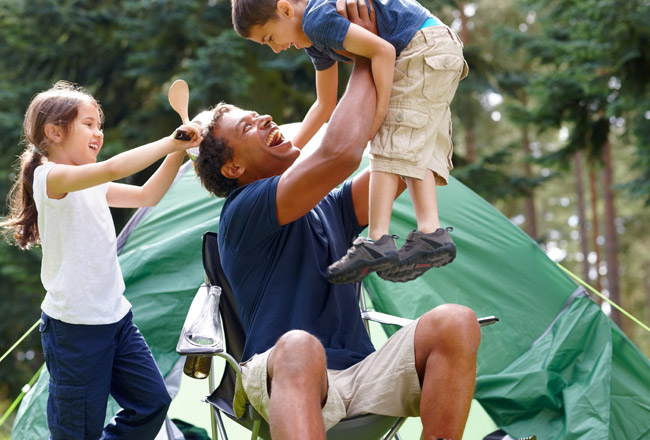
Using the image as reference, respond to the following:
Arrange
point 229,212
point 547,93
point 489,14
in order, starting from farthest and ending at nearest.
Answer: point 489,14, point 547,93, point 229,212

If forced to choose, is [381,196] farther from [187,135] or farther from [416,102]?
[187,135]

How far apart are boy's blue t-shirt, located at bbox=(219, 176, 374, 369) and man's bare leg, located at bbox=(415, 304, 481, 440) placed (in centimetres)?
31

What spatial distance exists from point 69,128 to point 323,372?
40.8 inches

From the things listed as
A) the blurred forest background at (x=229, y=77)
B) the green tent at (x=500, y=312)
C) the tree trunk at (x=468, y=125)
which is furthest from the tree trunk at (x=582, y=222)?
the green tent at (x=500, y=312)

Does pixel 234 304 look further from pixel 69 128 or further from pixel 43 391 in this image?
pixel 43 391

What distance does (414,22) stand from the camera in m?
1.79

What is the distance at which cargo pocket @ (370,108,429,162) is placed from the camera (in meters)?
1.75

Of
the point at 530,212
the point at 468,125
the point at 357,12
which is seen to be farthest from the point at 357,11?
the point at 530,212

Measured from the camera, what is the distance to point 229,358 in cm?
172

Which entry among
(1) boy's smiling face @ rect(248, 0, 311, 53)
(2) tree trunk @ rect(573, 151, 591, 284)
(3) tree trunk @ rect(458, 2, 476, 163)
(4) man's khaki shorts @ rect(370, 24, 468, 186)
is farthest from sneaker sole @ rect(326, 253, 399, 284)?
(2) tree trunk @ rect(573, 151, 591, 284)

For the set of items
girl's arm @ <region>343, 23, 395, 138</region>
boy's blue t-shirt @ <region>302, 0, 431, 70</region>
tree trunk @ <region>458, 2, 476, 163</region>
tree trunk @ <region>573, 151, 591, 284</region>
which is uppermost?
boy's blue t-shirt @ <region>302, 0, 431, 70</region>

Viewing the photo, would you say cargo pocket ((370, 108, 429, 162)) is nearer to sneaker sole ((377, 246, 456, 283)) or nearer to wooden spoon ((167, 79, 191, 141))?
sneaker sole ((377, 246, 456, 283))

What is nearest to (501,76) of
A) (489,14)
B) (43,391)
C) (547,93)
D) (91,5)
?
(547,93)

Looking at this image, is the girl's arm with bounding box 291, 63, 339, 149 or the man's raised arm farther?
the girl's arm with bounding box 291, 63, 339, 149
